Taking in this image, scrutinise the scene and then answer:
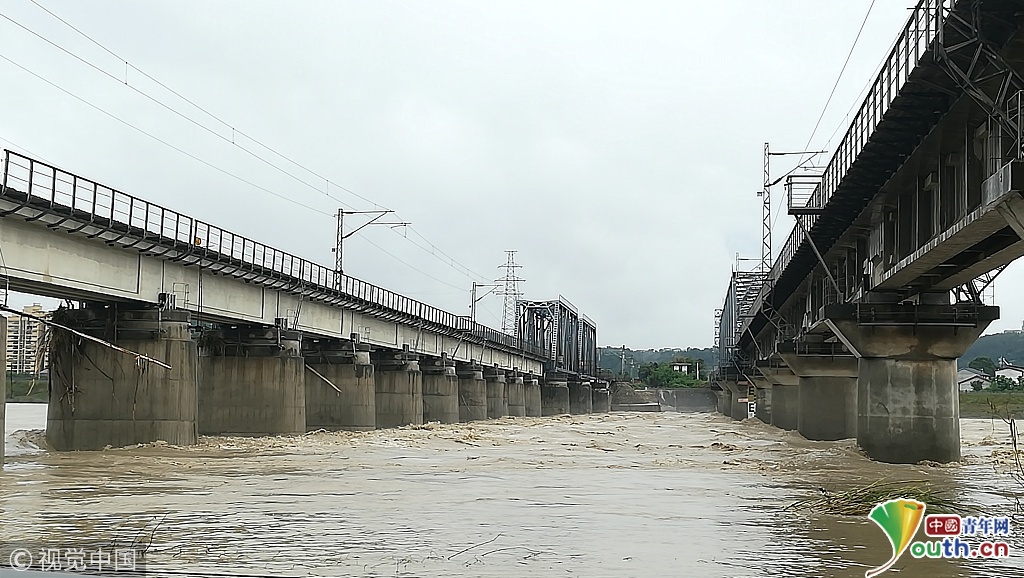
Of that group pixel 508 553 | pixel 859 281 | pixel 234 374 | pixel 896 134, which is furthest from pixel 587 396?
pixel 508 553

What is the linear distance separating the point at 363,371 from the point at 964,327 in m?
40.4

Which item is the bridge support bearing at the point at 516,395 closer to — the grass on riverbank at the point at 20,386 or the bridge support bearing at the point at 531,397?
the bridge support bearing at the point at 531,397

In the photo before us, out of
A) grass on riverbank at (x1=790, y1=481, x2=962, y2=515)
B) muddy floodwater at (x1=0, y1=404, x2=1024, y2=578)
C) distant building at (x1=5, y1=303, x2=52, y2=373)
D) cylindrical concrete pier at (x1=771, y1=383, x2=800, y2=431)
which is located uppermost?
distant building at (x1=5, y1=303, x2=52, y2=373)

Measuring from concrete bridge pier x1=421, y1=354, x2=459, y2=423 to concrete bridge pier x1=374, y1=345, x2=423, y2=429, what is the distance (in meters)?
9.15

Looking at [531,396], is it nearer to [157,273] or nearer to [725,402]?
[725,402]

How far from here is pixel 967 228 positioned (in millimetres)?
24016

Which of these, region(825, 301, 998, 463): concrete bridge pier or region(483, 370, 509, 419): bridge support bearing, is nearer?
region(825, 301, 998, 463): concrete bridge pier

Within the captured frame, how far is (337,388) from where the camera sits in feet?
224

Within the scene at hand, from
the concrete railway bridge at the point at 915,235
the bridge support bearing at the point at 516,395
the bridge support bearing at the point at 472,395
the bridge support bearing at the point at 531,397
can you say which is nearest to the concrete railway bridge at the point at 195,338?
the bridge support bearing at the point at 472,395

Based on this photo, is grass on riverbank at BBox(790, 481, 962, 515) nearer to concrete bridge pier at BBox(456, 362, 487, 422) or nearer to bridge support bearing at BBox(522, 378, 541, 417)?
concrete bridge pier at BBox(456, 362, 487, 422)

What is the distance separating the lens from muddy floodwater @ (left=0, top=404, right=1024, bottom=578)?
1550cm

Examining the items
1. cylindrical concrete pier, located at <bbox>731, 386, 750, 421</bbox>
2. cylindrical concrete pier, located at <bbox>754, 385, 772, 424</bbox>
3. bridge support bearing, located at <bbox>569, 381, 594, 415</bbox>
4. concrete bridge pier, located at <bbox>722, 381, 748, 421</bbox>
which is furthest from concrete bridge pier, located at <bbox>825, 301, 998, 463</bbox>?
bridge support bearing, located at <bbox>569, 381, 594, 415</bbox>

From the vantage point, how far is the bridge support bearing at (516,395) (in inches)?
5010

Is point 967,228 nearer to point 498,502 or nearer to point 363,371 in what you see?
point 498,502
